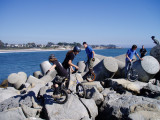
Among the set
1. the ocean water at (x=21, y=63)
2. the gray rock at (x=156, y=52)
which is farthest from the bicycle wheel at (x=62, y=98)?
the ocean water at (x=21, y=63)

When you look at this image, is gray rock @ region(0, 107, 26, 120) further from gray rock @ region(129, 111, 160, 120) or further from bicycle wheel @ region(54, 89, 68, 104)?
gray rock @ region(129, 111, 160, 120)

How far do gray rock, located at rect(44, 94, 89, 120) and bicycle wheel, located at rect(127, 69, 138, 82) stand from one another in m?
3.72

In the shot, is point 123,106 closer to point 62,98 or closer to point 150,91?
point 62,98

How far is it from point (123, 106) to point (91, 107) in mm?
1013

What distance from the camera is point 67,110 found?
4730 millimetres

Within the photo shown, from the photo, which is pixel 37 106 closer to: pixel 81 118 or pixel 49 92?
pixel 49 92

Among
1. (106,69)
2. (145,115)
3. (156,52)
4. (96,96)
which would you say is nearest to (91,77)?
(106,69)

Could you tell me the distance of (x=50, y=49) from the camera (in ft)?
388

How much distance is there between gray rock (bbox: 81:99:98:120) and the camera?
5.01 metres

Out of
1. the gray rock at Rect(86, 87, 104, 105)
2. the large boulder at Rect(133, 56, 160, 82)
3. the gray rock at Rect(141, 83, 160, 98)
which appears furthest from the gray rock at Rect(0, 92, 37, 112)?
the large boulder at Rect(133, 56, 160, 82)

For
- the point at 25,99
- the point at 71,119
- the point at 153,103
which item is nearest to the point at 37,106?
the point at 25,99

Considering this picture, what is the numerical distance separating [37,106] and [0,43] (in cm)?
11488

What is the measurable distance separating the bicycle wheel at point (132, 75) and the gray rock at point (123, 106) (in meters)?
2.62

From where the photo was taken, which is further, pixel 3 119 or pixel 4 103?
pixel 4 103
